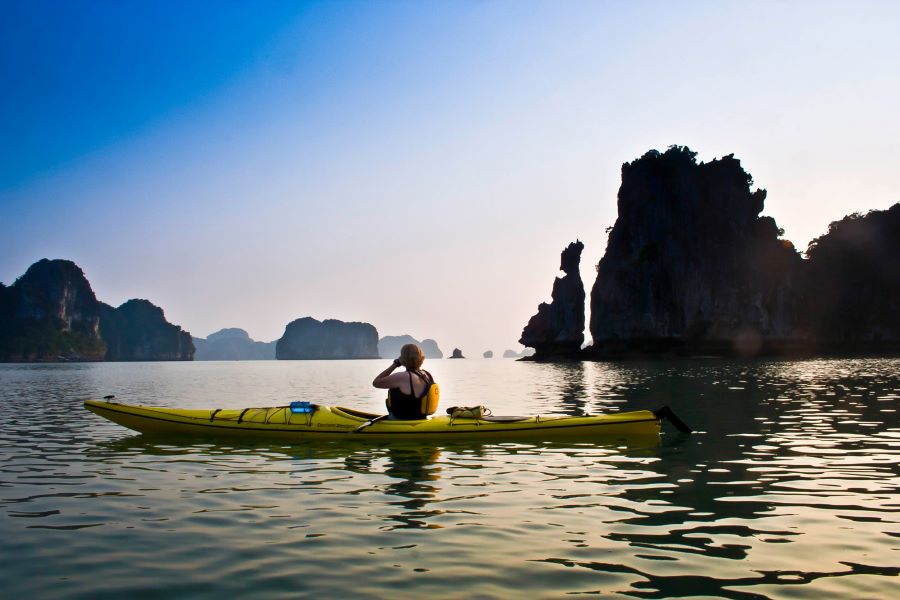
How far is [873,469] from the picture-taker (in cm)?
1007

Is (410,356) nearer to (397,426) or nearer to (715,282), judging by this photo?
(397,426)

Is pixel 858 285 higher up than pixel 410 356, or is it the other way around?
pixel 858 285

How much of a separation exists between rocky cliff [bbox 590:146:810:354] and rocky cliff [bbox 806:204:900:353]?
25.0 ft

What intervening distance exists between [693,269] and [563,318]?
20.1 metres

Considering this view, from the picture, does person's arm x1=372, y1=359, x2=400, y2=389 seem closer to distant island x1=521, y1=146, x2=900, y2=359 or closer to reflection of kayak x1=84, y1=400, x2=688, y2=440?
reflection of kayak x1=84, y1=400, x2=688, y2=440

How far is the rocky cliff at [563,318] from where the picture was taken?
100562 millimetres

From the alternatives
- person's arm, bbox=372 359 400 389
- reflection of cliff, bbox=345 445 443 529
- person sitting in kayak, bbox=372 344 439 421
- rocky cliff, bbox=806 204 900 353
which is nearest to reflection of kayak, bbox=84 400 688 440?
person sitting in kayak, bbox=372 344 439 421

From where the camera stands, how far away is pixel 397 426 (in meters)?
12.9

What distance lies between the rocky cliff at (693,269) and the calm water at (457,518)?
78.3 m

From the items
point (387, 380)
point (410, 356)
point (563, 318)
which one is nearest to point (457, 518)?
point (410, 356)

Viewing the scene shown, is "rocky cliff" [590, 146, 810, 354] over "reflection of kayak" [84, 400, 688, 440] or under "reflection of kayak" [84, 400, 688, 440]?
over

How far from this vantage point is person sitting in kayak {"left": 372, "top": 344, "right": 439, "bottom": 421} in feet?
41.9

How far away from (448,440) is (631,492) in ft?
16.0

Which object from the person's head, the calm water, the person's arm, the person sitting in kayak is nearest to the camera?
the calm water
